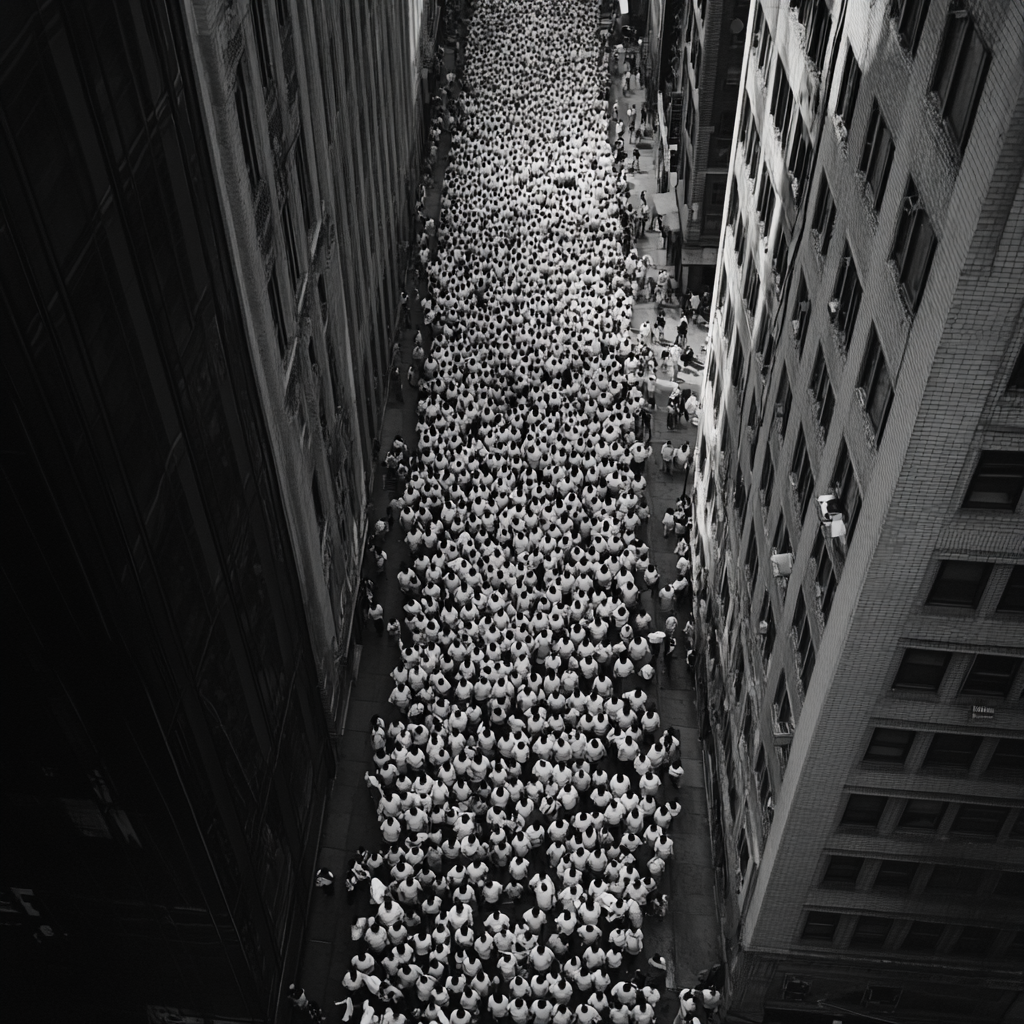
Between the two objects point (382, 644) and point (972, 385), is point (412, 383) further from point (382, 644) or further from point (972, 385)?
point (972, 385)

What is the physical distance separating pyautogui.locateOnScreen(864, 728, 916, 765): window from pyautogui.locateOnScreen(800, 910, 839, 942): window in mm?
5130

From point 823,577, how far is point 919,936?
9812mm

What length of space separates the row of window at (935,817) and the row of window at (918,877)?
95cm

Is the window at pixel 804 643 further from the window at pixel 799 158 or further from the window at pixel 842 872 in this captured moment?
the window at pixel 799 158

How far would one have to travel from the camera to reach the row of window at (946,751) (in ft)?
73.3

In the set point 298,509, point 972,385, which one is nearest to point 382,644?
point 298,509

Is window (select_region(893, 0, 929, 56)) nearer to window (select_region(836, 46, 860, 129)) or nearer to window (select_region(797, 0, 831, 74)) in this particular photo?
window (select_region(836, 46, 860, 129))

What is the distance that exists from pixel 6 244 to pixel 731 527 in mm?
23398

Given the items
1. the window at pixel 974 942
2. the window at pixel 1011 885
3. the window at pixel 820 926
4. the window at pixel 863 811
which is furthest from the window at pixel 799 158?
the window at pixel 974 942

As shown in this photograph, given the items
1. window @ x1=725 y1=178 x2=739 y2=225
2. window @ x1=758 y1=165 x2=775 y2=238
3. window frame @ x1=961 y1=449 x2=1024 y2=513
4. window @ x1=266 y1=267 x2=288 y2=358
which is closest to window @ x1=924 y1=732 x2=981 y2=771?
window frame @ x1=961 y1=449 x2=1024 y2=513

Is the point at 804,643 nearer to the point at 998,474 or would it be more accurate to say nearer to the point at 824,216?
the point at 998,474

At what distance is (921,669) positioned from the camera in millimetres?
21062

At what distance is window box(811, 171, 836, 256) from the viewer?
79.5 ft

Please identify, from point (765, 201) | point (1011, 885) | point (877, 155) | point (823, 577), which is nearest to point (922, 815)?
point (1011, 885)
